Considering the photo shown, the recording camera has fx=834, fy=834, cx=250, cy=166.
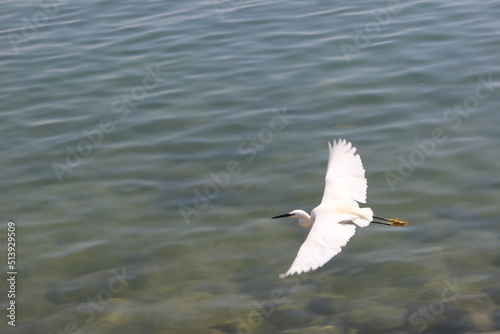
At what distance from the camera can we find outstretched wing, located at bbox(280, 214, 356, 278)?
729 centimetres

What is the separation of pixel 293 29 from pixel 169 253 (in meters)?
7.94

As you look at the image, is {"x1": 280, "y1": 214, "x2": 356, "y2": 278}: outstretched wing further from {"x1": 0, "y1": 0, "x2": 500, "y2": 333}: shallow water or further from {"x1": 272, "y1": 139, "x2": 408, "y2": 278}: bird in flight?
{"x1": 0, "y1": 0, "x2": 500, "y2": 333}: shallow water

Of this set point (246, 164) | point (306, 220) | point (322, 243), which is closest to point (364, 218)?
point (306, 220)

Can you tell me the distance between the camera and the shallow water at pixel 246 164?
9.15 m

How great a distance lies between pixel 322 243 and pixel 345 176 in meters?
2.03

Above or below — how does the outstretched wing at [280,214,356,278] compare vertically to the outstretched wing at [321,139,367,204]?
below

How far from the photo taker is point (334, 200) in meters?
9.30

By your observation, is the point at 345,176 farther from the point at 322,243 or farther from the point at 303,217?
the point at 322,243

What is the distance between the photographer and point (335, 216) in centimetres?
867

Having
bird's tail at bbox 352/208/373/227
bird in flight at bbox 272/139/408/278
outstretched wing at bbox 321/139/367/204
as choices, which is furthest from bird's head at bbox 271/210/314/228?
bird's tail at bbox 352/208/373/227

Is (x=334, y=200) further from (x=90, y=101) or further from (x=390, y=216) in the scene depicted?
(x=90, y=101)

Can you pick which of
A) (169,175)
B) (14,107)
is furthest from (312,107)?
(14,107)

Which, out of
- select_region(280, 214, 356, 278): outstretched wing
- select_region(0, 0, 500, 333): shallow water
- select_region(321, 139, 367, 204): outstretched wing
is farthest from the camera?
select_region(321, 139, 367, 204): outstretched wing

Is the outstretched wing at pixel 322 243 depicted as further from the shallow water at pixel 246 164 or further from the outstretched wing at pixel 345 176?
the shallow water at pixel 246 164
